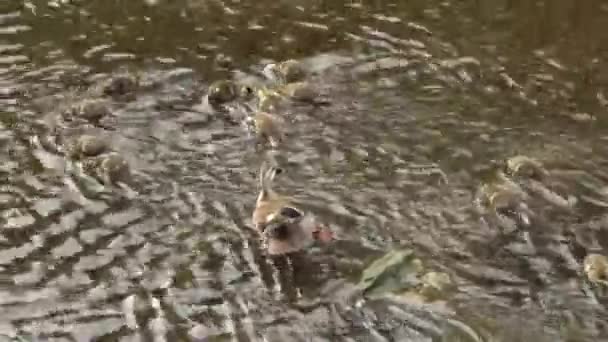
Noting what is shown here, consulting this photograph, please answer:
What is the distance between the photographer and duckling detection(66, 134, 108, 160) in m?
6.07

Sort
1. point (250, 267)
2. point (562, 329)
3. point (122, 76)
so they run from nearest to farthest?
point (562, 329), point (250, 267), point (122, 76)

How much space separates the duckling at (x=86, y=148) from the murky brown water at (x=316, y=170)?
0.46ft

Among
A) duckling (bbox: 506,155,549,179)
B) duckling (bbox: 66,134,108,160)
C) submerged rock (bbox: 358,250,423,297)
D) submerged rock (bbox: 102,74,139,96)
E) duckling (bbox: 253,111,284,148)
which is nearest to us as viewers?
submerged rock (bbox: 358,250,423,297)

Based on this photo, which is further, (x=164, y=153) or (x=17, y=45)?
(x=17, y=45)

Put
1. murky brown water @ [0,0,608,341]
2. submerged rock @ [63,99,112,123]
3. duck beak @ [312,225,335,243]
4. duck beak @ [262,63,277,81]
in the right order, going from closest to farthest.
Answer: murky brown water @ [0,0,608,341]
duck beak @ [312,225,335,243]
submerged rock @ [63,99,112,123]
duck beak @ [262,63,277,81]

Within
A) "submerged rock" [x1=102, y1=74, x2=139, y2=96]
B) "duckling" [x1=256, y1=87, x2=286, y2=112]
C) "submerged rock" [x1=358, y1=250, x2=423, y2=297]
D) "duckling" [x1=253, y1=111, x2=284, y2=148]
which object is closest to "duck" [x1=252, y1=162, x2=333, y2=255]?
"submerged rock" [x1=358, y1=250, x2=423, y2=297]

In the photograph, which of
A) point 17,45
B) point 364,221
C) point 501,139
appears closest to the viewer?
point 364,221

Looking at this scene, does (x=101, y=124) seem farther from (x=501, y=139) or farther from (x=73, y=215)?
(x=501, y=139)

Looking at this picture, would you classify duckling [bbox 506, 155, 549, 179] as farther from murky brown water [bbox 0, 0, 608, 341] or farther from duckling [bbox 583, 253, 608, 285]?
duckling [bbox 583, 253, 608, 285]

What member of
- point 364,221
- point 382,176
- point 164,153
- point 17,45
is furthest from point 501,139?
point 17,45

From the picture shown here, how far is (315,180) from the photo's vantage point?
589 centimetres

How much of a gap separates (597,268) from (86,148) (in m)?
3.30

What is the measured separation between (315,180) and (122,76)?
6.26 ft

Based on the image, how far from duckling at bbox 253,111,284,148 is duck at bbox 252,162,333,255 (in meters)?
0.86
